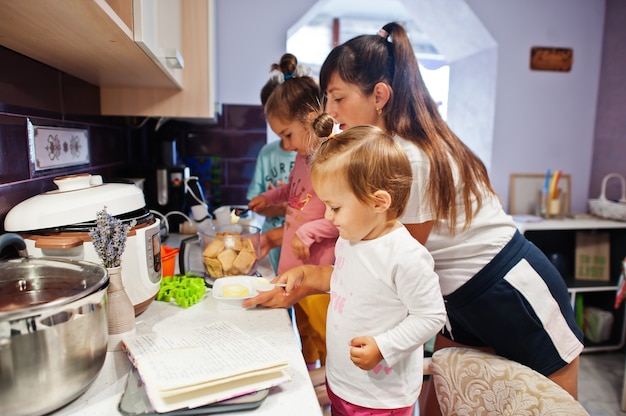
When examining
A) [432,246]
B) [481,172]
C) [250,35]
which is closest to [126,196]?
[432,246]

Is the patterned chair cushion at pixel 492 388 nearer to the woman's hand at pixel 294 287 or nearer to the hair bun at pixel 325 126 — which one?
the woman's hand at pixel 294 287

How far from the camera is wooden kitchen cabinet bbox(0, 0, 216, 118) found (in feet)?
2.15

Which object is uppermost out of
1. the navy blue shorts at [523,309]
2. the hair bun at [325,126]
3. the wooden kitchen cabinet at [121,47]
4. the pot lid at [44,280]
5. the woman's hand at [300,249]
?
the wooden kitchen cabinet at [121,47]

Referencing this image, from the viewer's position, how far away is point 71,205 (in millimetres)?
757

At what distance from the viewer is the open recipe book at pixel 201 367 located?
0.57 meters

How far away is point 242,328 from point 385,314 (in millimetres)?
286

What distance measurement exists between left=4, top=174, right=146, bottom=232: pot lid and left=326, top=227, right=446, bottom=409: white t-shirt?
1.45ft

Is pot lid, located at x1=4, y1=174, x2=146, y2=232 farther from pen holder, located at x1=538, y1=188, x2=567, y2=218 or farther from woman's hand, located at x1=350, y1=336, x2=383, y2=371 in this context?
pen holder, located at x1=538, y1=188, x2=567, y2=218

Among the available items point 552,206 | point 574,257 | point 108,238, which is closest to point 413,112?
point 108,238

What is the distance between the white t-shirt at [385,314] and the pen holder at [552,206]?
2.24 metres

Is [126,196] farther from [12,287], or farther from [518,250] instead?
[518,250]

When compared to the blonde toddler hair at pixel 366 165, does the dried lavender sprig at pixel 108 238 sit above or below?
below

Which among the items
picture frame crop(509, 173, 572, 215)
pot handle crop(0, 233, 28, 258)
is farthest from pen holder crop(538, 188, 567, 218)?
pot handle crop(0, 233, 28, 258)

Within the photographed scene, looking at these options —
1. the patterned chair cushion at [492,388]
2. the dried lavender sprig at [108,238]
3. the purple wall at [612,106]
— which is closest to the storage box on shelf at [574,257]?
the purple wall at [612,106]
